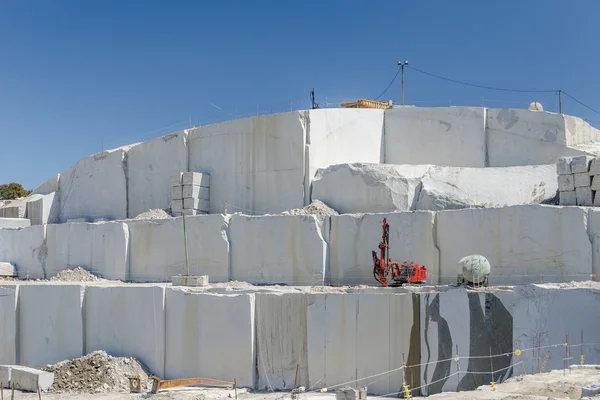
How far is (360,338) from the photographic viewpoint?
1495cm

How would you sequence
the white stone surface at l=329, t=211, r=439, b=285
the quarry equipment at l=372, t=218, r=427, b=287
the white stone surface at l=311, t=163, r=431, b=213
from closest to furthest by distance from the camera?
the quarry equipment at l=372, t=218, r=427, b=287 → the white stone surface at l=329, t=211, r=439, b=285 → the white stone surface at l=311, t=163, r=431, b=213

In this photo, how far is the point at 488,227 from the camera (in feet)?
56.0

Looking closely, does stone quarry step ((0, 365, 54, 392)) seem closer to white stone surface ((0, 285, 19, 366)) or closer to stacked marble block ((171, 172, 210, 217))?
white stone surface ((0, 285, 19, 366))

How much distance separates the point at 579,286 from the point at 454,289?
2528mm

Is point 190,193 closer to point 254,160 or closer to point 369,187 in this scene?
point 254,160

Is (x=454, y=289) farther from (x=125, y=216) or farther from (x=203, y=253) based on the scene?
(x=125, y=216)

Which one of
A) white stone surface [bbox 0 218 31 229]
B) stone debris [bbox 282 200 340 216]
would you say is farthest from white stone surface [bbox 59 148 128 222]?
stone debris [bbox 282 200 340 216]

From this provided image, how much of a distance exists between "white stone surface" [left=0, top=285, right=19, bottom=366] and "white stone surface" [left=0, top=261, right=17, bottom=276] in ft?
16.4

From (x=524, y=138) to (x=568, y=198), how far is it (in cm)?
414

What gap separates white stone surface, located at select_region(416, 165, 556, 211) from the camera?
19.0 meters

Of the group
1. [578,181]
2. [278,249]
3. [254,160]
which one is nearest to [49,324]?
[278,249]

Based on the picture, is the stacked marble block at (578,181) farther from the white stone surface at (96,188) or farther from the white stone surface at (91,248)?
the white stone surface at (96,188)

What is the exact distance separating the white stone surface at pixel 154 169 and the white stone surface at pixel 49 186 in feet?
16.3

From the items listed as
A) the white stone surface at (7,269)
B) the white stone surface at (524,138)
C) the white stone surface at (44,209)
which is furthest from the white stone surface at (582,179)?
the white stone surface at (44,209)
